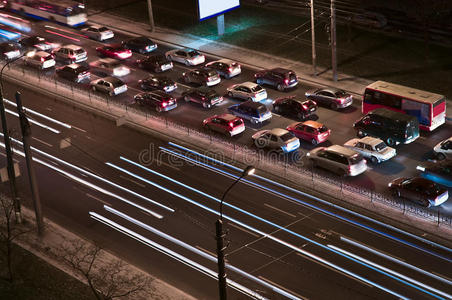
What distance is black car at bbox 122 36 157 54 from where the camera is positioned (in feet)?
232

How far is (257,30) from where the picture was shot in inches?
2899

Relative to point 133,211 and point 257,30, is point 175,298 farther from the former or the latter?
point 257,30

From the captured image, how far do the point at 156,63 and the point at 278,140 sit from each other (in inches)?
762

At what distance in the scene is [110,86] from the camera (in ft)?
203

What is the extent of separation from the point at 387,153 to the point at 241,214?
35.8ft

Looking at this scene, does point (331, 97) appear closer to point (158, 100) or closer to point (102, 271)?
point (158, 100)

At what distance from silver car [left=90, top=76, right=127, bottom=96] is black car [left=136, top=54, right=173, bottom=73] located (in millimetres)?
4883

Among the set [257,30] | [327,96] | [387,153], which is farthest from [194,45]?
[387,153]

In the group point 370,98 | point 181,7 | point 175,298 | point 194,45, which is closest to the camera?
point 175,298

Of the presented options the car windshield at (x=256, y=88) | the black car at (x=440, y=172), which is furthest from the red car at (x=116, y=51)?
the black car at (x=440, y=172)

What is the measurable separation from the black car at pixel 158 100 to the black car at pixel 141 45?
11.8 meters

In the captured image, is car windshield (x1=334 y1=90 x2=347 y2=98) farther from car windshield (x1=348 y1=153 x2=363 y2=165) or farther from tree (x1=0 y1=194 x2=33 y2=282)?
tree (x1=0 y1=194 x2=33 y2=282)

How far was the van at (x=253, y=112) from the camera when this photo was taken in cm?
5588

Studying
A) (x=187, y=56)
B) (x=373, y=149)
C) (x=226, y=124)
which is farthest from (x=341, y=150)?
(x=187, y=56)
